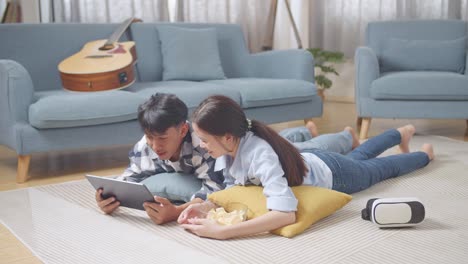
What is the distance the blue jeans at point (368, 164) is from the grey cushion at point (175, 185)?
475 millimetres

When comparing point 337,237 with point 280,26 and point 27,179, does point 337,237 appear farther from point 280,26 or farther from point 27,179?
point 280,26

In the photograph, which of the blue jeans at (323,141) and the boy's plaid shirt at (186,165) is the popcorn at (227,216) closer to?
the boy's plaid shirt at (186,165)

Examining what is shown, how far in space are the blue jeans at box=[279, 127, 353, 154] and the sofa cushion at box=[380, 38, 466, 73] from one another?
1426 millimetres

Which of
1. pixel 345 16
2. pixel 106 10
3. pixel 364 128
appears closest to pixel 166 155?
pixel 364 128

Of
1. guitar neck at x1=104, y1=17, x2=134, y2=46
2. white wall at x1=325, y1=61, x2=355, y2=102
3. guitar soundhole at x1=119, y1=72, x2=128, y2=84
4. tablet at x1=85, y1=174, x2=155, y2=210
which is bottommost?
white wall at x1=325, y1=61, x2=355, y2=102

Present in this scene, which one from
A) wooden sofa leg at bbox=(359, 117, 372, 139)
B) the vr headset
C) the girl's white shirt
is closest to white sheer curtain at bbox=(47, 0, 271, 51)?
wooden sofa leg at bbox=(359, 117, 372, 139)

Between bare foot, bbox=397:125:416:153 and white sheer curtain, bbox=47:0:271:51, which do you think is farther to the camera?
white sheer curtain, bbox=47:0:271:51

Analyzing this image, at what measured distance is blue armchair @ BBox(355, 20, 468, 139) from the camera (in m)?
3.46

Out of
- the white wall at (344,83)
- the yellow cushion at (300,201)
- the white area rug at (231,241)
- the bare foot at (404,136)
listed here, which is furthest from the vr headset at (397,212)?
the white wall at (344,83)

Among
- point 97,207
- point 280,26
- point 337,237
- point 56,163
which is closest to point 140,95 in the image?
point 56,163

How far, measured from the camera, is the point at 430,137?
3549mm

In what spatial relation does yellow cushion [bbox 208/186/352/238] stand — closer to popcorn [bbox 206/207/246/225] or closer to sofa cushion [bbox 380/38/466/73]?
popcorn [bbox 206/207/246/225]

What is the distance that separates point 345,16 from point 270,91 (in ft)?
7.61

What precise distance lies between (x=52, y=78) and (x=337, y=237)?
2.07 metres
